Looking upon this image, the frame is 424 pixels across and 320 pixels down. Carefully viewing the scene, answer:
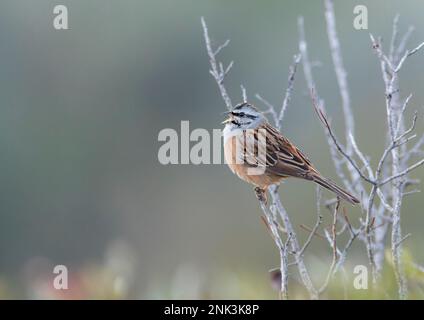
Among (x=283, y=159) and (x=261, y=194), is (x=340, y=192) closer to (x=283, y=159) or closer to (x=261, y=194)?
(x=261, y=194)

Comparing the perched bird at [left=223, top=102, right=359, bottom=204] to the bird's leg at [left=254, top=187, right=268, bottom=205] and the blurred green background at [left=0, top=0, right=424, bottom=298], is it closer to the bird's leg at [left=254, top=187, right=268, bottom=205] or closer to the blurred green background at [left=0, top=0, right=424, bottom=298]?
the bird's leg at [left=254, top=187, right=268, bottom=205]

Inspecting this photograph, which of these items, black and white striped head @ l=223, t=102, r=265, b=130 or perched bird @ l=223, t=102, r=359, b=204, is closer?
black and white striped head @ l=223, t=102, r=265, b=130

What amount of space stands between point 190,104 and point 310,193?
3.65 metres

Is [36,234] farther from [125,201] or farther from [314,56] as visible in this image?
[314,56]

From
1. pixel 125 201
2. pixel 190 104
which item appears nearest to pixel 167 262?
pixel 125 201

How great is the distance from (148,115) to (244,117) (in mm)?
10603

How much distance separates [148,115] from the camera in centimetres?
1617

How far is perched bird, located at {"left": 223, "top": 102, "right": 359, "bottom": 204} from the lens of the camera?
5.69 meters

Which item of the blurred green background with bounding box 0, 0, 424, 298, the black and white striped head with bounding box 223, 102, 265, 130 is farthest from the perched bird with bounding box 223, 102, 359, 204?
the blurred green background with bounding box 0, 0, 424, 298

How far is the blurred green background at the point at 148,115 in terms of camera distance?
1343 centimetres

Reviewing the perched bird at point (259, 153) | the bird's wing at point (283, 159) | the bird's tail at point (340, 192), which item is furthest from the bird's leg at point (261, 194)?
the bird's tail at point (340, 192)

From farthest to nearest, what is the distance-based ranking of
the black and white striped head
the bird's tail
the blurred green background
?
the blurred green background, the black and white striped head, the bird's tail

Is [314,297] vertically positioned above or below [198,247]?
below

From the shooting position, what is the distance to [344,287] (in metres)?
3.69
